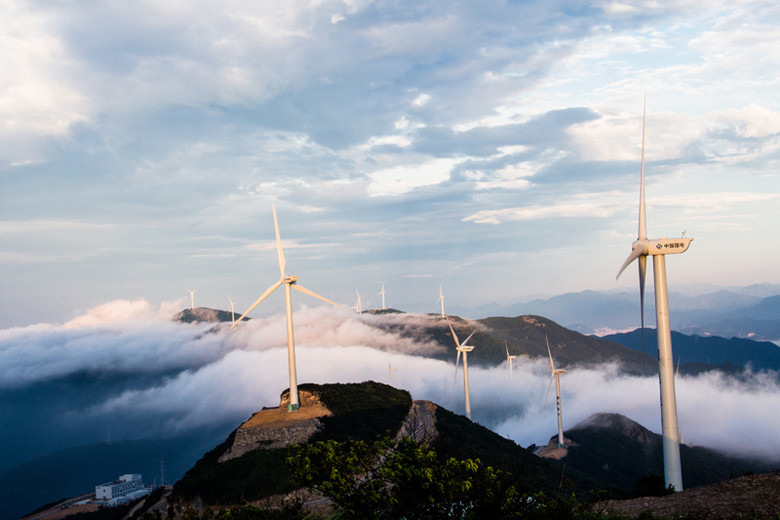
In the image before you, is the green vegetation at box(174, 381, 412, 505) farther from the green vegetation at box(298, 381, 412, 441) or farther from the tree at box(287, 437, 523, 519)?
the tree at box(287, 437, 523, 519)

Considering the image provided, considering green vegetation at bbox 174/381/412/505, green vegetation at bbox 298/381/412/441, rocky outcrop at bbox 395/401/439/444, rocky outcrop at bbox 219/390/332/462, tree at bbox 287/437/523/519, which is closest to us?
tree at bbox 287/437/523/519

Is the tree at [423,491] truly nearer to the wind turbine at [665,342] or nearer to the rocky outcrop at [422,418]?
the wind turbine at [665,342]

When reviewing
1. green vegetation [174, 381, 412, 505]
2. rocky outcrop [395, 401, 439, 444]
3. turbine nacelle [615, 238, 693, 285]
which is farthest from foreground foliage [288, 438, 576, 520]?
rocky outcrop [395, 401, 439, 444]

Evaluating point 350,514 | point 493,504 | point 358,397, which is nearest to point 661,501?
point 493,504

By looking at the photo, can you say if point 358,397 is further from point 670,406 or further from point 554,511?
point 554,511

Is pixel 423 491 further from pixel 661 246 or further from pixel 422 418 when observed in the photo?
pixel 422 418

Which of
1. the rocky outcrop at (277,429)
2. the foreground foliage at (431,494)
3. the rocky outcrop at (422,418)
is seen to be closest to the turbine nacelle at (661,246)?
the foreground foliage at (431,494)

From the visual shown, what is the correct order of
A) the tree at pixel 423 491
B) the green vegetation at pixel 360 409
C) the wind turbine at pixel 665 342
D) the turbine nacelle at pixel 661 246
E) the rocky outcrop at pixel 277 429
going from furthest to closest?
the green vegetation at pixel 360 409, the rocky outcrop at pixel 277 429, the turbine nacelle at pixel 661 246, the wind turbine at pixel 665 342, the tree at pixel 423 491

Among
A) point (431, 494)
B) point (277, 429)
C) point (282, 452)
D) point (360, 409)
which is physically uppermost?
point (431, 494)

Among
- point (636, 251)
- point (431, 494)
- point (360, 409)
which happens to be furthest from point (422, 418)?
point (431, 494)
